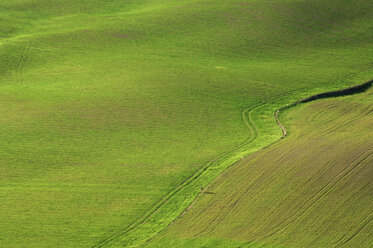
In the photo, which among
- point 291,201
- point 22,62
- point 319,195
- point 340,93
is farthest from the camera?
point 22,62

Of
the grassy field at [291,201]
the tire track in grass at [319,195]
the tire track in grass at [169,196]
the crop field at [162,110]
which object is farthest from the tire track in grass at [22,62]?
the tire track in grass at [319,195]

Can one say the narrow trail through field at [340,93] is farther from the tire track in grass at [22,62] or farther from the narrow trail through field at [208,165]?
the tire track in grass at [22,62]

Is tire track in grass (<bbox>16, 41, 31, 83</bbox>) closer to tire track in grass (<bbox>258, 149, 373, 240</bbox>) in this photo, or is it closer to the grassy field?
the grassy field

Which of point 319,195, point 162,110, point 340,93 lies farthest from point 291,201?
point 340,93

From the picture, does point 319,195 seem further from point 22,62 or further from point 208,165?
point 22,62

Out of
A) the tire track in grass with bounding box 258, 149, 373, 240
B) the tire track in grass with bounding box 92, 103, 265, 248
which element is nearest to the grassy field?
the tire track in grass with bounding box 258, 149, 373, 240
